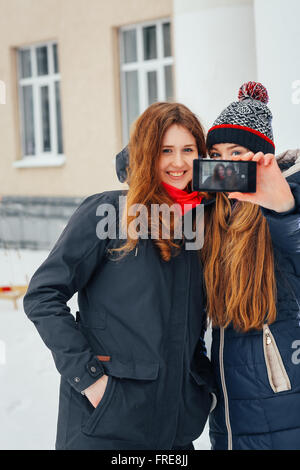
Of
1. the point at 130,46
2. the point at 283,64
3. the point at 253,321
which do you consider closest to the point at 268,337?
the point at 253,321

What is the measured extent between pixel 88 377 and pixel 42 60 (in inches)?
366

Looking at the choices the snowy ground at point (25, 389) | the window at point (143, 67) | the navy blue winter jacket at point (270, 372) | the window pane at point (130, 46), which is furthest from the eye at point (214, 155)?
the window pane at point (130, 46)

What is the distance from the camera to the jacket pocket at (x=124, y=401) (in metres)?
1.72

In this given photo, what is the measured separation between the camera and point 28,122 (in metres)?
10.7

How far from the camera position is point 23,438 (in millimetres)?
3324

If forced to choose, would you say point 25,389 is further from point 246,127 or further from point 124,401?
point 246,127

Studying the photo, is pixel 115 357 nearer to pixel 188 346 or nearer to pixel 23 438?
pixel 188 346

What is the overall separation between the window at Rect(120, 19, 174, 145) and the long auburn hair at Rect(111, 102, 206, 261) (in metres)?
7.20

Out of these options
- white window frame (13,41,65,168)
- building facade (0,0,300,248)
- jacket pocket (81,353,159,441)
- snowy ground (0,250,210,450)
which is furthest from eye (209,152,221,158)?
white window frame (13,41,65,168)

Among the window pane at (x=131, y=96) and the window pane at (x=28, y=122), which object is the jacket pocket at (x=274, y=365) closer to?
the window pane at (x=131, y=96)

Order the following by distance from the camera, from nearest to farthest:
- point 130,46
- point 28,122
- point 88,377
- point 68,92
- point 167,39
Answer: point 88,377
point 167,39
point 130,46
point 68,92
point 28,122

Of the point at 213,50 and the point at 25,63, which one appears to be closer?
the point at 213,50

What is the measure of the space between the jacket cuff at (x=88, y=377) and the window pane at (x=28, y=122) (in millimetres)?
9360

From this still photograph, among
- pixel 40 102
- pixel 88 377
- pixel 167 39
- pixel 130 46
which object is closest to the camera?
pixel 88 377
